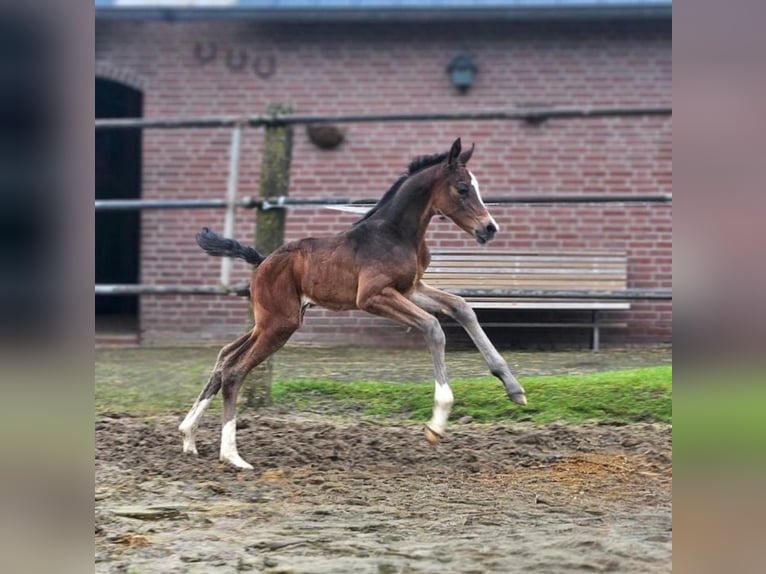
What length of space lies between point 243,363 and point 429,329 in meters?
0.98

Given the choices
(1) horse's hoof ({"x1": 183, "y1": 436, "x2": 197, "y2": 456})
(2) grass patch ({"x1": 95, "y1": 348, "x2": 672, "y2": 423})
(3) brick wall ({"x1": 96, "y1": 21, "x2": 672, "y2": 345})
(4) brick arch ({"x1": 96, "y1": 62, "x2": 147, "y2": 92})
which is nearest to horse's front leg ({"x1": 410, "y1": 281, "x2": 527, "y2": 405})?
(2) grass patch ({"x1": 95, "y1": 348, "x2": 672, "y2": 423})

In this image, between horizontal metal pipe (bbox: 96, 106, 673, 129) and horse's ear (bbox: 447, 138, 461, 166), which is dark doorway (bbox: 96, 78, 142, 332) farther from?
horse's ear (bbox: 447, 138, 461, 166)

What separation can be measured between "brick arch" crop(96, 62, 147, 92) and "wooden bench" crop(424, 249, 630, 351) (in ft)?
15.8

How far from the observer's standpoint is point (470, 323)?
363cm

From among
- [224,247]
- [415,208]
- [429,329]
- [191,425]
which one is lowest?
[191,425]

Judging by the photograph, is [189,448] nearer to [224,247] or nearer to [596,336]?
[224,247]

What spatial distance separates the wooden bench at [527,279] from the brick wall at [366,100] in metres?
2.44

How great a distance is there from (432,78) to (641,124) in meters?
1.88

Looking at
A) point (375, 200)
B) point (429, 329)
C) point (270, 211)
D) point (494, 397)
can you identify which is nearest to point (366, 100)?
point (270, 211)

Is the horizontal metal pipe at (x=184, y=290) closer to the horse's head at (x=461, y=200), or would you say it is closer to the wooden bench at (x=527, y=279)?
the wooden bench at (x=527, y=279)

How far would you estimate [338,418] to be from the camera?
461 centimetres
